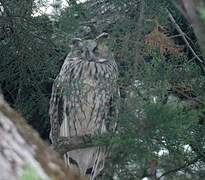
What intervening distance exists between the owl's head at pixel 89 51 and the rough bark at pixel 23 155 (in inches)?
121

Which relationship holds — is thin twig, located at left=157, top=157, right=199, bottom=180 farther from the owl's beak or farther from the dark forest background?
the owl's beak

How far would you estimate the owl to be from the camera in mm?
4770

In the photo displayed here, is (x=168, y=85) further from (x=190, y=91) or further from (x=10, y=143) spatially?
(x=10, y=143)

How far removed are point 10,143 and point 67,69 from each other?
3351 millimetres

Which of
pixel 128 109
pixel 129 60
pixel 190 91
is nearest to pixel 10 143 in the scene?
pixel 128 109

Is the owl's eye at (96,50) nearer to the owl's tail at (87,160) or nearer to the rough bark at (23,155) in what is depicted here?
the owl's tail at (87,160)

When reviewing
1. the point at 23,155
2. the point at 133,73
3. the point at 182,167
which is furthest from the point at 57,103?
the point at 23,155

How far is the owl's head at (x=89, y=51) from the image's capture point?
4946 mm

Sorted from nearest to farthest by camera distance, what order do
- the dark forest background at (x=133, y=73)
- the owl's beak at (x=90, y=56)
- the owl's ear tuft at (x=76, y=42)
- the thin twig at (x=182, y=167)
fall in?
the dark forest background at (x=133, y=73) → the thin twig at (x=182, y=167) → the owl's ear tuft at (x=76, y=42) → the owl's beak at (x=90, y=56)

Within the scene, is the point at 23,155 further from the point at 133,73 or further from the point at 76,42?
the point at 76,42

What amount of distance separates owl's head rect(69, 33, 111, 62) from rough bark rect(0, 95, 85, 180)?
10.1 ft

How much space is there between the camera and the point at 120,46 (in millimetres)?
3639

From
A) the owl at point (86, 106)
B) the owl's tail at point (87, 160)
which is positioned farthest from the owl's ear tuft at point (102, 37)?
the owl's tail at point (87, 160)

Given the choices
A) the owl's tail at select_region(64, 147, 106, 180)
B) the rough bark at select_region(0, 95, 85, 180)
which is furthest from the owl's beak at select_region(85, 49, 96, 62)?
the rough bark at select_region(0, 95, 85, 180)
